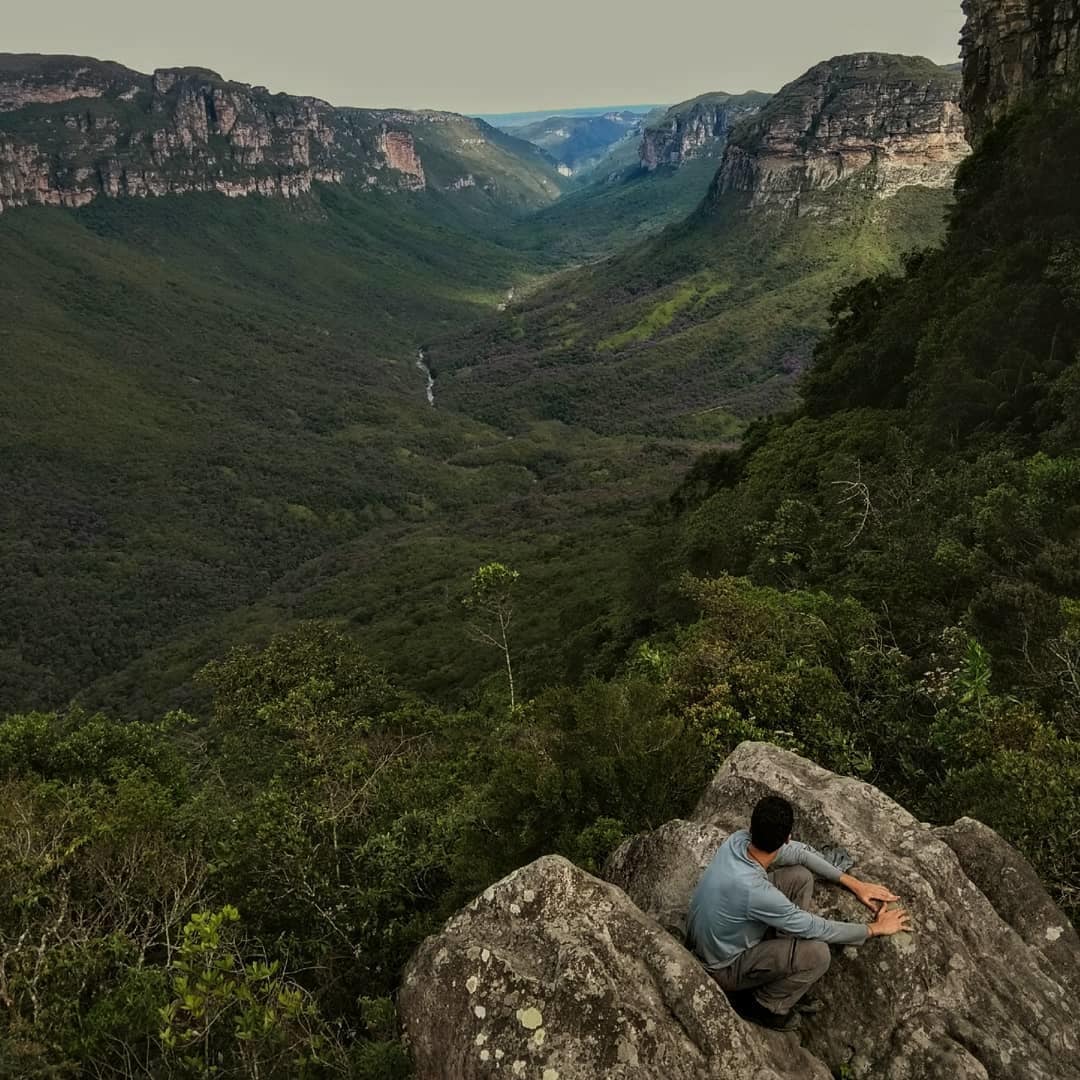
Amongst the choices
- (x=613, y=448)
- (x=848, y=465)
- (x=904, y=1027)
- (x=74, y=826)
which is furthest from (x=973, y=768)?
(x=613, y=448)

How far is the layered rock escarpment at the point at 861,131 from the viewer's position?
15500 centimetres

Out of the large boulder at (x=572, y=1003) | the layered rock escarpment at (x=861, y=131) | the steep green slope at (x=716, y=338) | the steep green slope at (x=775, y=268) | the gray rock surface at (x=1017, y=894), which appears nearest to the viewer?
the large boulder at (x=572, y=1003)

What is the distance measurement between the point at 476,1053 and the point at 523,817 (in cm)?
446

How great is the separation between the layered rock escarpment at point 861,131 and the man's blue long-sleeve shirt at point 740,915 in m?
181

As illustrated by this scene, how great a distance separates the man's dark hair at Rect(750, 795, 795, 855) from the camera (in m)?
6.98

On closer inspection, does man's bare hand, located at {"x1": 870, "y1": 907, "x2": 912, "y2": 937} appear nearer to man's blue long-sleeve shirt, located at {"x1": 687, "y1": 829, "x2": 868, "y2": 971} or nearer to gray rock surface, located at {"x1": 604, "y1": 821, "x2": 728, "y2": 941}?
man's blue long-sleeve shirt, located at {"x1": 687, "y1": 829, "x2": 868, "y2": 971}

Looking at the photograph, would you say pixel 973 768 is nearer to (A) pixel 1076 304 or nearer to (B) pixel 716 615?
(B) pixel 716 615

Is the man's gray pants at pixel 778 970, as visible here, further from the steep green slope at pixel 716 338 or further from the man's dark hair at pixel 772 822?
the steep green slope at pixel 716 338

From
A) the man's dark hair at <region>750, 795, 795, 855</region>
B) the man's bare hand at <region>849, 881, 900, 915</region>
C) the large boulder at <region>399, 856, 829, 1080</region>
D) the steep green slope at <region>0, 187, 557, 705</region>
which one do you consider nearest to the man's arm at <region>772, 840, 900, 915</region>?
the man's bare hand at <region>849, 881, 900, 915</region>

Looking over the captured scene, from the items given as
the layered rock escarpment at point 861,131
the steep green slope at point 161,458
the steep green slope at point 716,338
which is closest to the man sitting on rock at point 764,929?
the steep green slope at point 161,458

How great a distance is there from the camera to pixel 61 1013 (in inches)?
306

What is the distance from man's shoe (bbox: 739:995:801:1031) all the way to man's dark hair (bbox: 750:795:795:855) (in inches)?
55.8

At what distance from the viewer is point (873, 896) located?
24.3 ft

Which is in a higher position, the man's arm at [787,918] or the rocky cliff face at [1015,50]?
the rocky cliff face at [1015,50]
